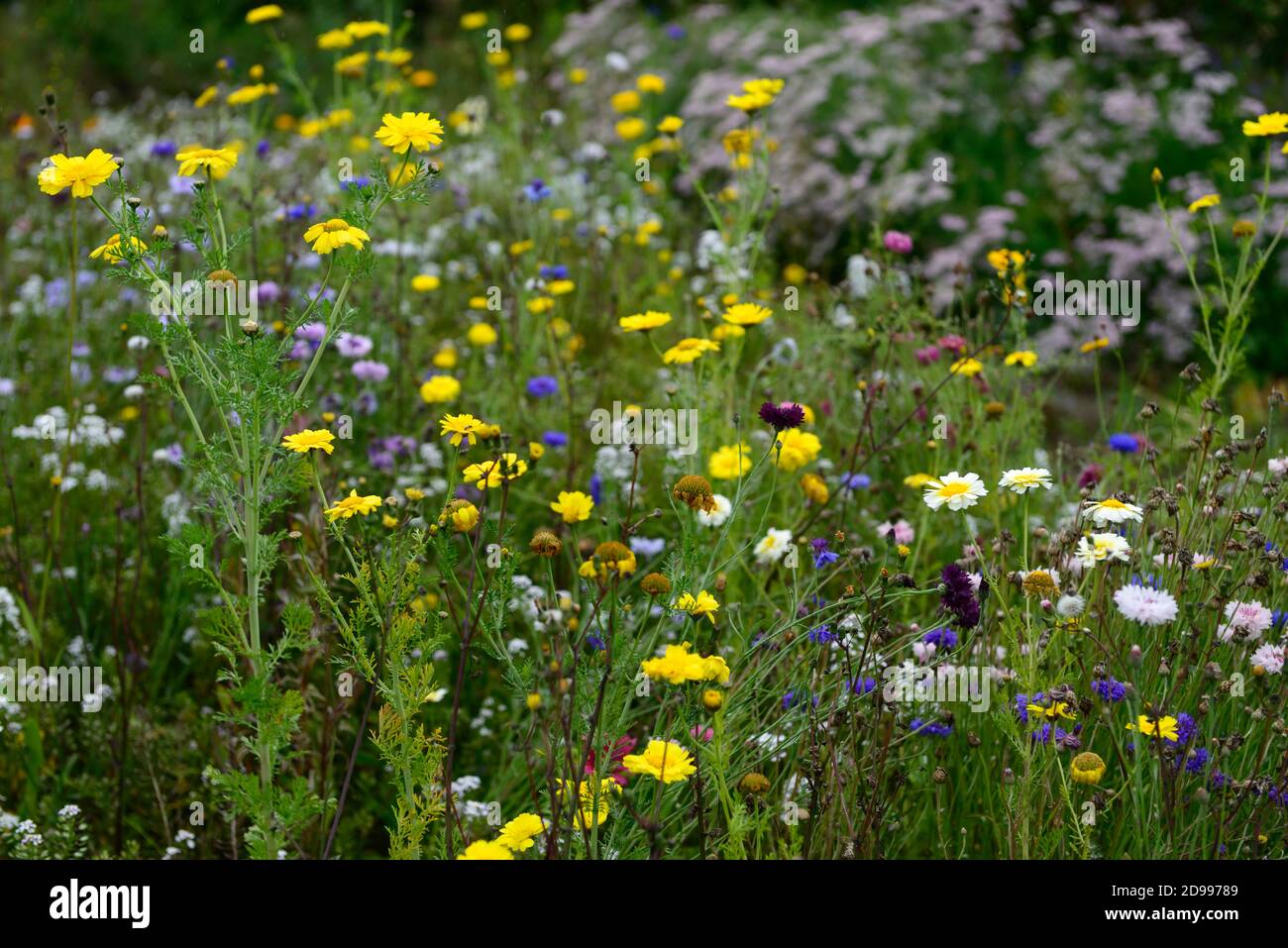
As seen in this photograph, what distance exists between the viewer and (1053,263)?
5594 mm

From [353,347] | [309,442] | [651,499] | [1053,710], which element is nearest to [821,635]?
[1053,710]

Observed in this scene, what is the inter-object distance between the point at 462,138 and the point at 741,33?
191 cm

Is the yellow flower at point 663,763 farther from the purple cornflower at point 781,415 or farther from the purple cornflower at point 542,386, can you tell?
the purple cornflower at point 542,386

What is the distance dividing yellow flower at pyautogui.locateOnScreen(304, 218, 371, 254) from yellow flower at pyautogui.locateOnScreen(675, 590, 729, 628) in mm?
760

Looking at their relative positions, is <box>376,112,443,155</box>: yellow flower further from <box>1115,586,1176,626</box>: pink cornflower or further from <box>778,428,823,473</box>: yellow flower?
<box>1115,586,1176,626</box>: pink cornflower

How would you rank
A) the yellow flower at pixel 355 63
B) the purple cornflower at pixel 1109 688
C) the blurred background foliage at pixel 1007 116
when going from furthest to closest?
1. the blurred background foliage at pixel 1007 116
2. the yellow flower at pixel 355 63
3. the purple cornflower at pixel 1109 688

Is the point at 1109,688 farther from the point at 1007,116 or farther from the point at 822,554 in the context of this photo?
the point at 1007,116

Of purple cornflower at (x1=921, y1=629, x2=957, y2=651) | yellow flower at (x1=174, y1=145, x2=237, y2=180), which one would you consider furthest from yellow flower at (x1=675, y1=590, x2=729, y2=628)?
yellow flower at (x1=174, y1=145, x2=237, y2=180)

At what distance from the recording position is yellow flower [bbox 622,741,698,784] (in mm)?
1677

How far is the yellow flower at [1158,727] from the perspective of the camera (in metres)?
1.77

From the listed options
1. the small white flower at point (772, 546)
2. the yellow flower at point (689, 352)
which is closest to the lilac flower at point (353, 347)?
the yellow flower at point (689, 352)

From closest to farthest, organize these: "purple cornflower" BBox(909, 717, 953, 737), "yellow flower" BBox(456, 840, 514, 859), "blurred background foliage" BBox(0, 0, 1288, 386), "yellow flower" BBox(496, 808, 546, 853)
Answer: "yellow flower" BBox(456, 840, 514, 859), "yellow flower" BBox(496, 808, 546, 853), "purple cornflower" BBox(909, 717, 953, 737), "blurred background foliage" BBox(0, 0, 1288, 386)

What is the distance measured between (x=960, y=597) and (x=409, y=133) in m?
1.14
